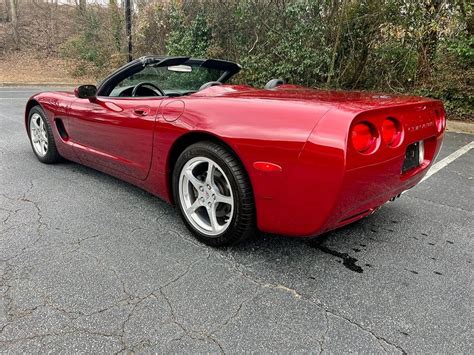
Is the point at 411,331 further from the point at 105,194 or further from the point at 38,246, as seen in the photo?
the point at 105,194

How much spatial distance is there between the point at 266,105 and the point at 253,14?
9.08 meters

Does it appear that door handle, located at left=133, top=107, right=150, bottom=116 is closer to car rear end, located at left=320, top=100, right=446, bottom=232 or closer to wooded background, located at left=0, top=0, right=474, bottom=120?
car rear end, located at left=320, top=100, right=446, bottom=232

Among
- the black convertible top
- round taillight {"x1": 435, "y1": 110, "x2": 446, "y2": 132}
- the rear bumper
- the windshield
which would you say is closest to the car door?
the black convertible top

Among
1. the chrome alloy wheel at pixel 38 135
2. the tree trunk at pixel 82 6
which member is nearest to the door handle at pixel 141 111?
the chrome alloy wheel at pixel 38 135

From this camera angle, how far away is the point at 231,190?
7.28ft

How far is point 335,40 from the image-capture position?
334 inches

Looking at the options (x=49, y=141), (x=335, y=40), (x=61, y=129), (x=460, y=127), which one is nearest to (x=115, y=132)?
(x=61, y=129)

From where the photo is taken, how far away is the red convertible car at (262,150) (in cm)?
186

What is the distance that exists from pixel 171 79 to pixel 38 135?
75.3 inches

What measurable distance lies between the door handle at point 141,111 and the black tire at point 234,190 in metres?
0.49

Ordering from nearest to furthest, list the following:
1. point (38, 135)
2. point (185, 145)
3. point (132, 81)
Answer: point (185, 145)
point (132, 81)
point (38, 135)

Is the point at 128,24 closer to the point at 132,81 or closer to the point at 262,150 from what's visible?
the point at 132,81

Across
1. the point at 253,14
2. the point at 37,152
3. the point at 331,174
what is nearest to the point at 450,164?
the point at 331,174

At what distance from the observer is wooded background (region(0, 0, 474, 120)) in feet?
25.4
